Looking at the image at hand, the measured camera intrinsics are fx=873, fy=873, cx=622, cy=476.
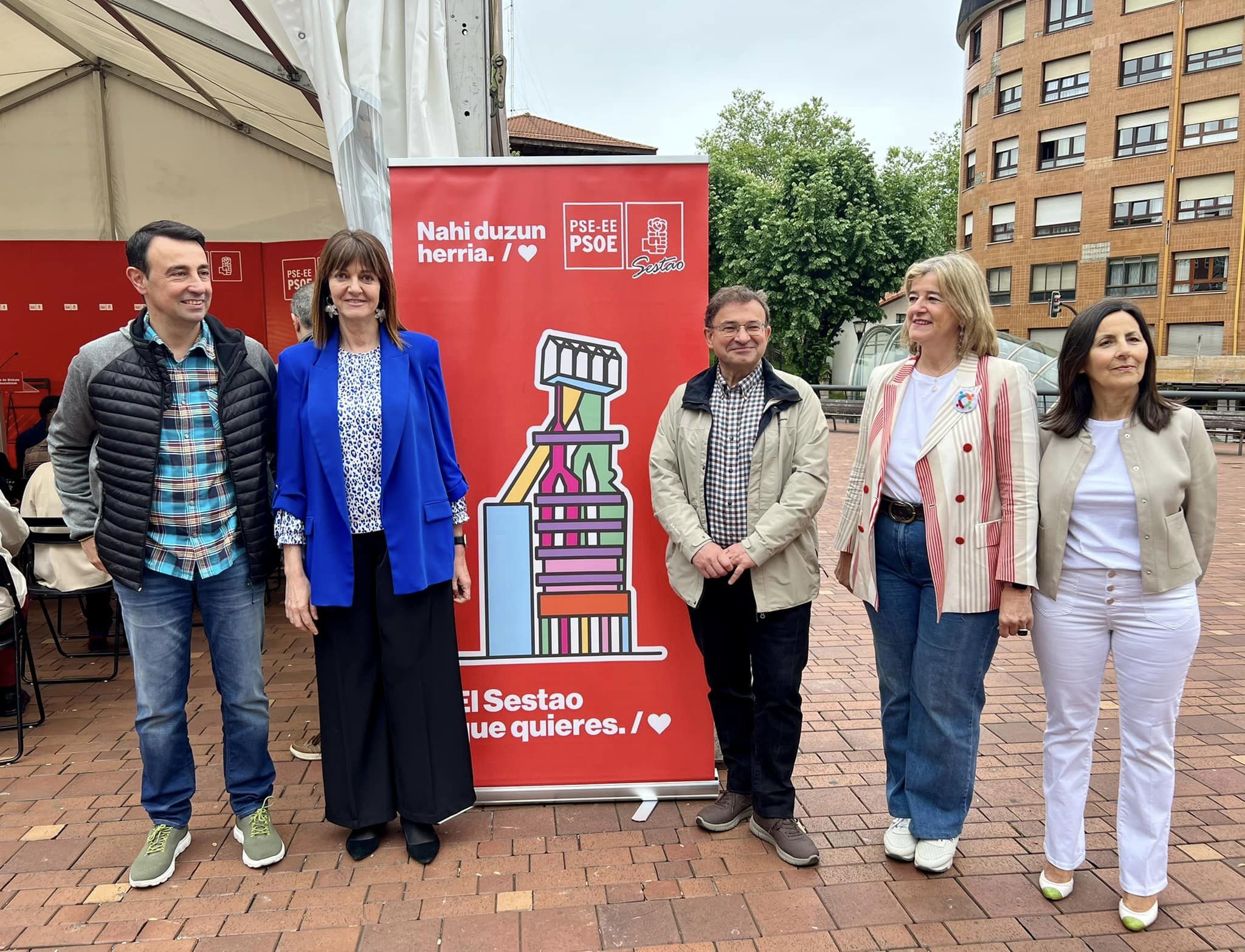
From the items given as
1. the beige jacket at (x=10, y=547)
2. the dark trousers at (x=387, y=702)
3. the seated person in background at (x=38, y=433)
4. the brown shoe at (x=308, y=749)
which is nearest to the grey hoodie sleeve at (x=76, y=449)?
the dark trousers at (x=387, y=702)

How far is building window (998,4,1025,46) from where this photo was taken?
34969 mm

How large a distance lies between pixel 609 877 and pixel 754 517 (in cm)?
131

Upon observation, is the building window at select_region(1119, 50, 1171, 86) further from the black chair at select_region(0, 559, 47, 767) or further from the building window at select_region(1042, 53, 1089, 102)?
the black chair at select_region(0, 559, 47, 767)

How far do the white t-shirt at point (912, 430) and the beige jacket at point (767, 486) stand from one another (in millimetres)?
217

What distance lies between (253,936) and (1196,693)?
183 inches

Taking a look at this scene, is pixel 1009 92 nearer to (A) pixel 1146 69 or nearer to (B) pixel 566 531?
(A) pixel 1146 69

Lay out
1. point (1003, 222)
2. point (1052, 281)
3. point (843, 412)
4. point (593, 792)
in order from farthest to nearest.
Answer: point (1003, 222)
point (1052, 281)
point (843, 412)
point (593, 792)

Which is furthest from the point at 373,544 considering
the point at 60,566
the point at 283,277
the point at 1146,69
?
the point at 1146,69

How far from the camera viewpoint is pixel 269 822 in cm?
312

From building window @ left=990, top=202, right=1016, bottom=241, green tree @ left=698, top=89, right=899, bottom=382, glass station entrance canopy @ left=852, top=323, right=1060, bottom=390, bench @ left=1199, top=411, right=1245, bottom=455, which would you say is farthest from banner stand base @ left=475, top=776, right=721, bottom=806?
building window @ left=990, top=202, right=1016, bottom=241

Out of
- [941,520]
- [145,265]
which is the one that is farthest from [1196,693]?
[145,265]

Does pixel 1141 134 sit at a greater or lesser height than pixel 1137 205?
greater

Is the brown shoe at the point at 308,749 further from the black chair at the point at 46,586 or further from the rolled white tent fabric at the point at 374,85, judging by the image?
the rolled white tent fabric at the point at 374,85

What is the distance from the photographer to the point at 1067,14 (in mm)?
33500
